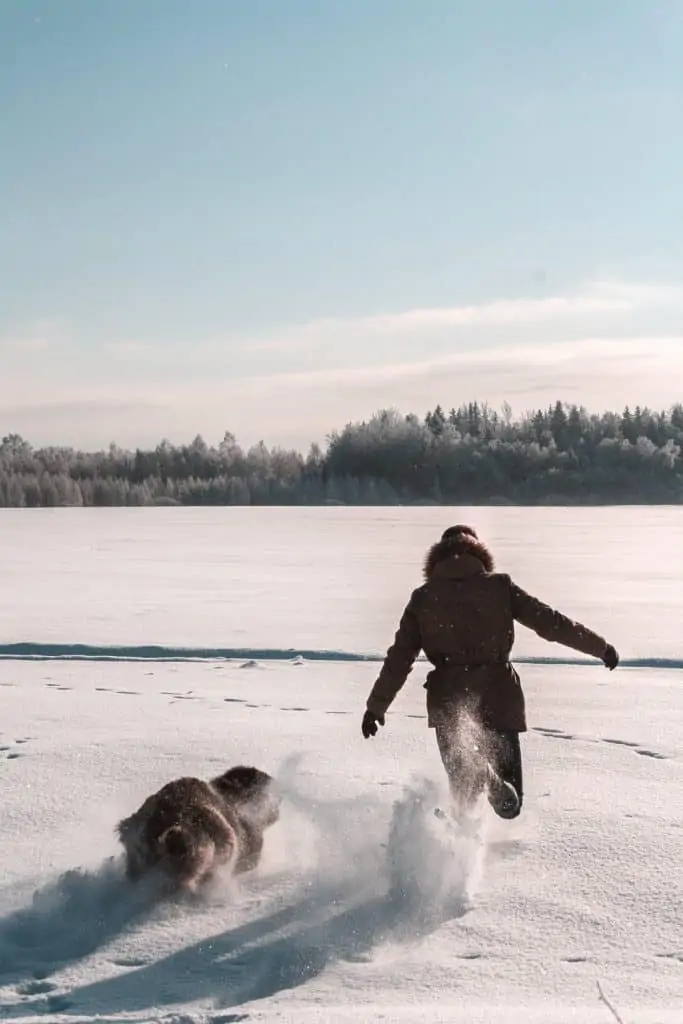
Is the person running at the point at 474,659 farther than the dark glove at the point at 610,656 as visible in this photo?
No

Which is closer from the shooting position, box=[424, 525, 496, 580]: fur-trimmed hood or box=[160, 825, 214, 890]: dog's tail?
box=[160, 825, 214, 890]: dog's tail

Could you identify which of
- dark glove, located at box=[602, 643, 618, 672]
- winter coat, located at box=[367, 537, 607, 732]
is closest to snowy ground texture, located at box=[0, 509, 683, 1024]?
winter coat, located at box=[367, 537, 607, 732]

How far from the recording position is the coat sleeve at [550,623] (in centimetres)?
396

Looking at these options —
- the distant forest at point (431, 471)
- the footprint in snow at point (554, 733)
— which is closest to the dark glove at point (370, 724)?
the footprint in snow at point (554, 733)

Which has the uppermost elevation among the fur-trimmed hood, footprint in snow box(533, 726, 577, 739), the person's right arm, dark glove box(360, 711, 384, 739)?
the fur-trimmed hood

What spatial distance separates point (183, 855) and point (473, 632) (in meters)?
1.34

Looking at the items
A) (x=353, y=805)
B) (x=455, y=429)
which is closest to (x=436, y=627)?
(x=353, y=805)

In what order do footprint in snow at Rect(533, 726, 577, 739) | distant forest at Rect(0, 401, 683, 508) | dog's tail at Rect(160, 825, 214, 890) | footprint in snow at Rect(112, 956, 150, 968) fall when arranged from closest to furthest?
1. footprint in snow at Rect(112, 956, 150, 968)
2. dog's tail at Rect(160, 825, 214, 890)
3. footprint in snow at Rect(533, 726, 577, 739)
4. distant forest at Rect(0, 401, 683, 508)

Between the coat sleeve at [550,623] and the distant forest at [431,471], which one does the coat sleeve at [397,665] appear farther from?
the distant forest at [431,471]

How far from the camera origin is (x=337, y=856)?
13.0ft

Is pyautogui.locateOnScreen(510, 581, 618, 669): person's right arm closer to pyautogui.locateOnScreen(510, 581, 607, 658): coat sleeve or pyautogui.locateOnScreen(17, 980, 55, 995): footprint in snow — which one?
pyautogui.locateOnScreen(510, 581, 607, 658): coat sleeve

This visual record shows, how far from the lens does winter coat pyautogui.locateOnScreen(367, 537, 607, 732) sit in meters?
3.90

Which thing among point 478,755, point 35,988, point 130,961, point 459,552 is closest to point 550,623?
point 459,552

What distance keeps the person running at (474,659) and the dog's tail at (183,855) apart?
0.79m
